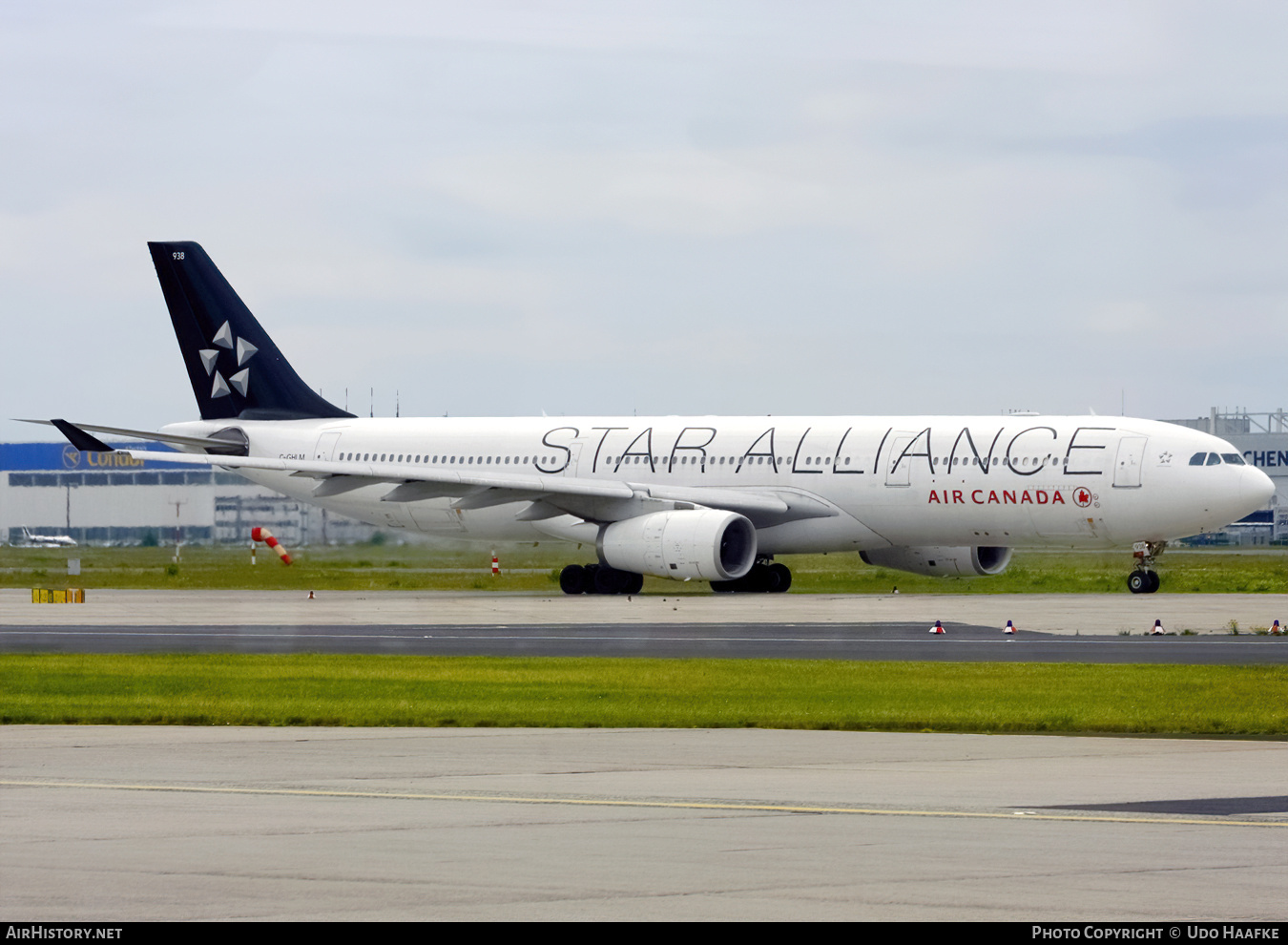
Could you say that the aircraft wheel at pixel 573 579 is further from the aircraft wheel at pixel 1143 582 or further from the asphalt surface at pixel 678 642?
the aircraft wheel at pixel 1143 582

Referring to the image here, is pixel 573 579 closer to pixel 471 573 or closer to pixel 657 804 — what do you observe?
pixel 471 573

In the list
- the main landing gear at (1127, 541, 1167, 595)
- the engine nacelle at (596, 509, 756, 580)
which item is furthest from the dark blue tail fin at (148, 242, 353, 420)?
the main landing gear at (1127, 541, 1167, 595)

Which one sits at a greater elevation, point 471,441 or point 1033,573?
point 471,441

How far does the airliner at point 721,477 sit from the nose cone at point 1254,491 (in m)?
0.06

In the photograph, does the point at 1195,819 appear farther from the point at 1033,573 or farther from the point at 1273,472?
the point at 1273,472

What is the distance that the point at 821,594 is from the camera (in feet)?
139

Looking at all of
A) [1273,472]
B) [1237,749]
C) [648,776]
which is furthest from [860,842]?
[1273,472]

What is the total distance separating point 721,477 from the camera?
146 ft

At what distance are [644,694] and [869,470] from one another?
A: 22887mm

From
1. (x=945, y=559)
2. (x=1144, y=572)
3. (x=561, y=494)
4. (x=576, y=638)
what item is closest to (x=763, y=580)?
(x=945, y=559)

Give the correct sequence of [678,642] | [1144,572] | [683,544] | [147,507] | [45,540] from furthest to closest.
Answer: [45,540], [147,507], [1144,572], [683,544], [678,642]

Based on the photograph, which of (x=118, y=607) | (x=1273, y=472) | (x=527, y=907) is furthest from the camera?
(x=1273, y=472)

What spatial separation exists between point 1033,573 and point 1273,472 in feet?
197

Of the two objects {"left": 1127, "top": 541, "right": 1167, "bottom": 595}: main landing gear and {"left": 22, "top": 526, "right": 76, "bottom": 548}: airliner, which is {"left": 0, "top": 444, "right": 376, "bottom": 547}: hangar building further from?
{"left": 1127, "top": 541, "right": 1167, "bottom": 595}: main landing gear
